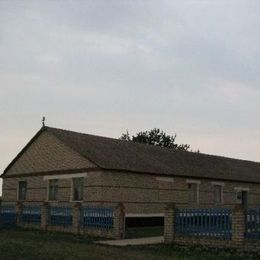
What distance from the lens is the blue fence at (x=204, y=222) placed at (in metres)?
17.8

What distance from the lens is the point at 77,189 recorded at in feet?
100

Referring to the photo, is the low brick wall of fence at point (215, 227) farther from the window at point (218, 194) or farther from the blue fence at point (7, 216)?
the window at point (218, 194)

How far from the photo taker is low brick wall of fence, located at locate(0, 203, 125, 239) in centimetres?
2234

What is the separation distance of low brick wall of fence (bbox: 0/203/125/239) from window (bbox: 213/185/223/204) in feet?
40.2

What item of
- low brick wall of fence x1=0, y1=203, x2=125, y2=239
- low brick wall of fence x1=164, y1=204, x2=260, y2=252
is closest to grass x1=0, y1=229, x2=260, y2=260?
low brick wall of fence x1=164, y1=204, x2=260, y2=252

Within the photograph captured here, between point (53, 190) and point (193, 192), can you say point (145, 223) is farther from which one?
point (53, 190)

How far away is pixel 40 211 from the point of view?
2702cm

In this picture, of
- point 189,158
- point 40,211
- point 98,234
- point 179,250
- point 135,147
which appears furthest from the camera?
point 189,158

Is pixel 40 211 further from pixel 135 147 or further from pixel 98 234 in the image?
pixel 135 147

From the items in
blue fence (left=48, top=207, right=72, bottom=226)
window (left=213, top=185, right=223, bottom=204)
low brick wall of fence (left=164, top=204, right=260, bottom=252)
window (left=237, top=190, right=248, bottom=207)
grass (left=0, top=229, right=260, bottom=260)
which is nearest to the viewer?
grass (left=0, top=229, right=260, bottom=260)

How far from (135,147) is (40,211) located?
999 centimetres

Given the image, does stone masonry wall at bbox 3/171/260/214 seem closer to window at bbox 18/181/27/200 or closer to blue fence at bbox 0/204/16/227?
window at bbox 18/181/27/200

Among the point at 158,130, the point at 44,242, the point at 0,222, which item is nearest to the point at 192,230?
the point at 44,242

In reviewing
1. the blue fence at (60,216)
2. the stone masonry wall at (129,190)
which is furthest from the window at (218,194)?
the blue fence at (60,216)
